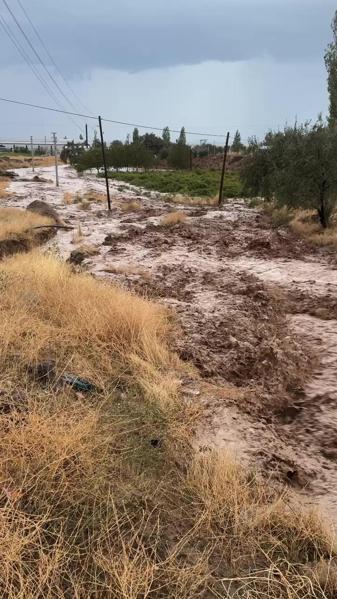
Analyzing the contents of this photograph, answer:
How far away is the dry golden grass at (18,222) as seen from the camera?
13265mm

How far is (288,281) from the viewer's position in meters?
10.1

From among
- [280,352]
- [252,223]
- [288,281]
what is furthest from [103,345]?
[252,223]

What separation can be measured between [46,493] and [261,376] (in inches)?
126

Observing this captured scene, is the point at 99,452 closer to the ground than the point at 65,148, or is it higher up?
closer to the ground

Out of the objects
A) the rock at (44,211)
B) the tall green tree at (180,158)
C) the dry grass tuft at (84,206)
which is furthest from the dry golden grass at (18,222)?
the tall green tree at (180,158)

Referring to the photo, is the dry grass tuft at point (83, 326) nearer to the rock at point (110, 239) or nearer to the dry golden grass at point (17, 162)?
the rock at point (110, 239)

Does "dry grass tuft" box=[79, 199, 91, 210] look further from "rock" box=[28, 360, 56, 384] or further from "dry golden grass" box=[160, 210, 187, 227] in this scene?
"rock" box=[28, 360, 56, 384]

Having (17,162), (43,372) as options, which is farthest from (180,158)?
(43,372)

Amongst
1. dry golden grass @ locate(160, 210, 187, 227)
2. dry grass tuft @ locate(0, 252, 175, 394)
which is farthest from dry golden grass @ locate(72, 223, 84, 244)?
dry grass tuft @ locate(0, 252, 175, 394)

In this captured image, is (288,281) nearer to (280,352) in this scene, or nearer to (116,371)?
(280,352)

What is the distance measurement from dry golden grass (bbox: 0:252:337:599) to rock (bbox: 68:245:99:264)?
23.5 feet

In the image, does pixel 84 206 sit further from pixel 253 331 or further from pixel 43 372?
pixel 43 372

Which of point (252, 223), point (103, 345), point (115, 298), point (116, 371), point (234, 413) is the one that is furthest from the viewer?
point (252, 223)

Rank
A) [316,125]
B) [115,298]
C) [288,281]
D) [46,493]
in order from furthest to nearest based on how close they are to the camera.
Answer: [316,125], [288,281], [115,298], [46,493]
